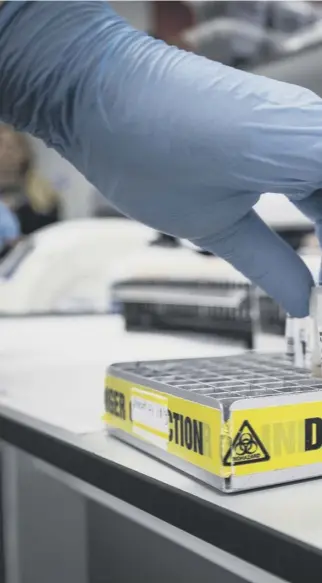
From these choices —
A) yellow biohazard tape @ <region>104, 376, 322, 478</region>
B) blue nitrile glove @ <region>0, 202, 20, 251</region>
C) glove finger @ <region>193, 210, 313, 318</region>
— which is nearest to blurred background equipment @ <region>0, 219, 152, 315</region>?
blue nitrile glove @ <region>0, 202, 20, 251</region>

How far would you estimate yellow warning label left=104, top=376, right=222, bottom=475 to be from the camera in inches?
21.3

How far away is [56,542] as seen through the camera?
3.39ft

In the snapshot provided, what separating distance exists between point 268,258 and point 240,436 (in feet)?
0.89

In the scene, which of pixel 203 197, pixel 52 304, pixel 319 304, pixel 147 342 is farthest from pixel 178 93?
pixel 52 304

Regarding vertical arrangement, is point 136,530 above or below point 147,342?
below

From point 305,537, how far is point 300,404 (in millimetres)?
129

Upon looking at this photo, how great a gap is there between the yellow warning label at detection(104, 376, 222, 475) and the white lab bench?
0.02m

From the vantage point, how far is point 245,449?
0.53 meters

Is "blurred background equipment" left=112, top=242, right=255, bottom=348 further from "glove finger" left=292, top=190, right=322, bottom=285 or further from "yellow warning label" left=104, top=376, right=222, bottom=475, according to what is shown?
"yellow warning label" left=104, top=376, right=222, bottom=475

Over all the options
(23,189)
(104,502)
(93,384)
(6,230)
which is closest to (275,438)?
(104,502)

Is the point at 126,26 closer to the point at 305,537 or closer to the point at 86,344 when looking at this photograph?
the point at 305,537

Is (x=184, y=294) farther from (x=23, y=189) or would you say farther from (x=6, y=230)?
(x=23, y=189)

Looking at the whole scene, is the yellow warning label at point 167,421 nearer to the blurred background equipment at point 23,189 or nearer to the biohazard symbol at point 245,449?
the biohazard symbol at point 245,449

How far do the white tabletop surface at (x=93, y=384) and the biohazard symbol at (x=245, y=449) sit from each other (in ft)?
0.08
